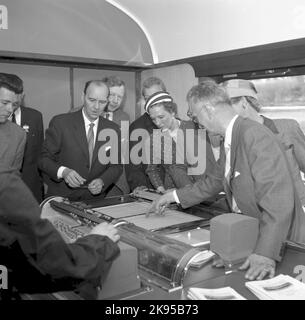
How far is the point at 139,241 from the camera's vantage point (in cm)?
173

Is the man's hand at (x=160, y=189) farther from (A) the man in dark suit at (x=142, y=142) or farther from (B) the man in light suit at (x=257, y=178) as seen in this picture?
(B) the man in light suit at (x=257, y=178)

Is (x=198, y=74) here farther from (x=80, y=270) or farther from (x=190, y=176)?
(x=80, y=270)

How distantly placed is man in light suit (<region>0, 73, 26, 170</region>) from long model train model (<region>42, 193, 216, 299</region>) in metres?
0.73

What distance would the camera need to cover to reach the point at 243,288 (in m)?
1.43

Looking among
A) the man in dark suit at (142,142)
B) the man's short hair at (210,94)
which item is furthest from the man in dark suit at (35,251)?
the man in dark suit at (142,142)

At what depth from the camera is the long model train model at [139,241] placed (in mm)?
1426

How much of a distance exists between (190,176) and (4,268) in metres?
1.87

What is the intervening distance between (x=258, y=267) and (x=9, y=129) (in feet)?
7.52

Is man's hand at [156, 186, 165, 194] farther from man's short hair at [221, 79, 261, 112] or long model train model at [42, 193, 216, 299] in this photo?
man's short hair at [221, 79, 261, 112]

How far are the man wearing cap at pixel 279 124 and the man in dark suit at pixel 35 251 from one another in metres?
1.65

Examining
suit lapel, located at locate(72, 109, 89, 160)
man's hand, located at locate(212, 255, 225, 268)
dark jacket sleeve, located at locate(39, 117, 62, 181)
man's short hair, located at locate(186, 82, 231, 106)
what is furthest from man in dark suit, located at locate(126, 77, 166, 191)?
man's hand, located at locate(212, 255, 225, 268)

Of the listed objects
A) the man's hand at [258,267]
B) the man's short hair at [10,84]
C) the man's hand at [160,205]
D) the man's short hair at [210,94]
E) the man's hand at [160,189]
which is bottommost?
the man's hand at [258,267]

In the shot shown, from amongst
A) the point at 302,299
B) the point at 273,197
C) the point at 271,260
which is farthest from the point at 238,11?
the point at 302,299

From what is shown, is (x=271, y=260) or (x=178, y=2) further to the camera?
(x=178, y=2)
